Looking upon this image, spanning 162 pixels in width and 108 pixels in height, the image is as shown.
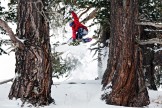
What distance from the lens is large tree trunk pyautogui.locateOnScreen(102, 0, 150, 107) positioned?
756 centimetres

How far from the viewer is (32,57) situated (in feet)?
21.3

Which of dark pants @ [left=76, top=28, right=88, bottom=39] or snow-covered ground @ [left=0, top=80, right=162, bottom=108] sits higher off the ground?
dark pants @ [left=76, top=28, right=88, bottom=39]

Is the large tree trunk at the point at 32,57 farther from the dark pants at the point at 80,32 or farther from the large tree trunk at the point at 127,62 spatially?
the dark pants at the point at 80,32

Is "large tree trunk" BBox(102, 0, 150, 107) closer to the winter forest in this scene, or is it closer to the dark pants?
the winter forest

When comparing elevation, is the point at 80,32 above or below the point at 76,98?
above

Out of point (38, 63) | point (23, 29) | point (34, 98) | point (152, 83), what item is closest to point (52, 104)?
point (34, 98)

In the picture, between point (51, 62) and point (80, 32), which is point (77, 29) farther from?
point (51, 62)

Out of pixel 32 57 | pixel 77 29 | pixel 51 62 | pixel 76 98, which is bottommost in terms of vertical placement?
pixel 76 98

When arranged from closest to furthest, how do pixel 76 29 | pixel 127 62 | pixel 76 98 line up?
pixel 127 62, pixel 76 98, pixel 76 29

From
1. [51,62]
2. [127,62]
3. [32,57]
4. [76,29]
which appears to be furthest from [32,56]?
[76,29]

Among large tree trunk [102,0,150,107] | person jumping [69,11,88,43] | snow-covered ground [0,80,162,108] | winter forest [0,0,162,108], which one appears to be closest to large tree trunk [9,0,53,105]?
winter forest [0,0,162,108]

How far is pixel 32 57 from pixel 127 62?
2317 millimetres

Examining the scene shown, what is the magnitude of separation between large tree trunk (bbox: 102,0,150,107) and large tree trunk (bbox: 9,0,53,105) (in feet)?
6.01

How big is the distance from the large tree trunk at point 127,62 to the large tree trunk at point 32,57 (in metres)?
1.83
